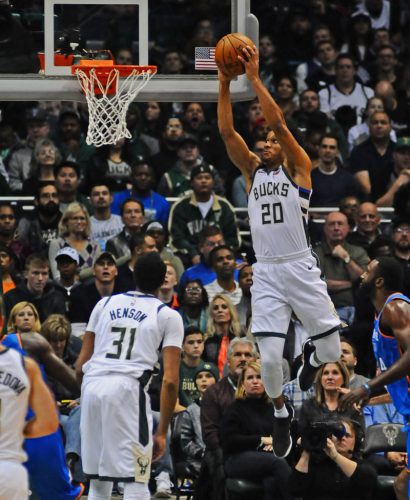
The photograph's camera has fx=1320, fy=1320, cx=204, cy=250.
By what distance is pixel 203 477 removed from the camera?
38.7 feet

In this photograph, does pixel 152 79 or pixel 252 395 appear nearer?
pixel 152 79

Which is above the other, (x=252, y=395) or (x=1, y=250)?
(x=1, y=250)

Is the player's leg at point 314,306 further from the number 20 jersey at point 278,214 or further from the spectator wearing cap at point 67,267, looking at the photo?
the spectator wearing cap at point 67,267

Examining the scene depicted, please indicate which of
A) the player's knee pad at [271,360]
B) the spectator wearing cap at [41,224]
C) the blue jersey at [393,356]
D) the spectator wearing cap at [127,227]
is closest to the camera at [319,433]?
the blue jersey at [393,356]

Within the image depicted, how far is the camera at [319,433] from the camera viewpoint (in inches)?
424

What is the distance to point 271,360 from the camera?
980cm

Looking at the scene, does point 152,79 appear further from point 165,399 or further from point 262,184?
point 165,399

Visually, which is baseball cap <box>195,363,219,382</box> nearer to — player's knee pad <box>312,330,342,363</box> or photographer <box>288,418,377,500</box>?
photographer <box>288,418,377,500</box>

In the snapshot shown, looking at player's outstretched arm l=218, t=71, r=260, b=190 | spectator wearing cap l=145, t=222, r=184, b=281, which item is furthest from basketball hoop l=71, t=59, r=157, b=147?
spectator wearing cap l=145, t=222, r=184, b=281

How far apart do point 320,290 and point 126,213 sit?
5210mm

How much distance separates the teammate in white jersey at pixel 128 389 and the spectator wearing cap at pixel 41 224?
17.1ft

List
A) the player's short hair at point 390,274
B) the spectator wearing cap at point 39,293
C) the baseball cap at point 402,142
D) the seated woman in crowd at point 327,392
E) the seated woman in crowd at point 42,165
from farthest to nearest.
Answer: the baseball cap at point 402,142 < the seated woman in crowd at point 42,165 < the spectator wearing cap at point 39,293 < the seated woman in crowd at point 327,392 < the player's short hair at point 390,274

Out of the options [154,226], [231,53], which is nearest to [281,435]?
[231,53]

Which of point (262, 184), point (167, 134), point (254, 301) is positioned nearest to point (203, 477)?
point (254, 301)
